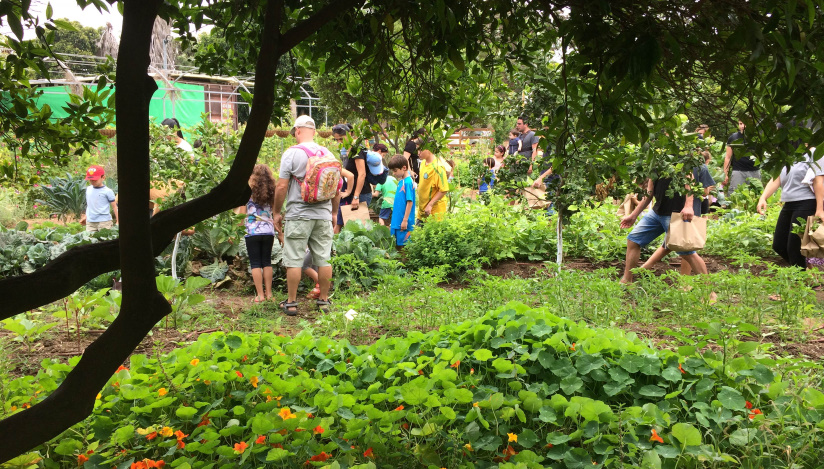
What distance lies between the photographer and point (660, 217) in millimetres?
6309

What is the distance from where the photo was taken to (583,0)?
193 centimetres

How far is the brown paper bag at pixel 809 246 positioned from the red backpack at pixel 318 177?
179 inches

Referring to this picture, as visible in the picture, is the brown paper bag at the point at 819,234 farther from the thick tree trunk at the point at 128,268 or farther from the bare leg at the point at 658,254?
the thick tree trunk at the point at 128,268

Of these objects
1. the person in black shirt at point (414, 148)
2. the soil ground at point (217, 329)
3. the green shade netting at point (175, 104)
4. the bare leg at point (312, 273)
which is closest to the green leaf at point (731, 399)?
the soil ground at point (217, 329)

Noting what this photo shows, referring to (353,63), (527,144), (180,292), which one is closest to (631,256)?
(527,144)

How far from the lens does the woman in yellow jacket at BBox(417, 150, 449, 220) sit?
851cm

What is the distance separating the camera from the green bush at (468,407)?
8.80ft

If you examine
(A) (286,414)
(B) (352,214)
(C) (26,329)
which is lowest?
(C) (26,329)

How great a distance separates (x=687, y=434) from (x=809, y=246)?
14.5 feet

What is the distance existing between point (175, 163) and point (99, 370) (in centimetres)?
489

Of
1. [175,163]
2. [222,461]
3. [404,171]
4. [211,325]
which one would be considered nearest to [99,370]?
[222,461]

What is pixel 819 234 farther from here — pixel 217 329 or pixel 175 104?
pixel 175 104

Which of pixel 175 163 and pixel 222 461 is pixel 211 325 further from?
pixel 222 461

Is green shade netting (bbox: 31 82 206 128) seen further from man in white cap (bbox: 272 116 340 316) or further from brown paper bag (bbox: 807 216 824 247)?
brown paper bag (bbox: 807 216 824 247)
